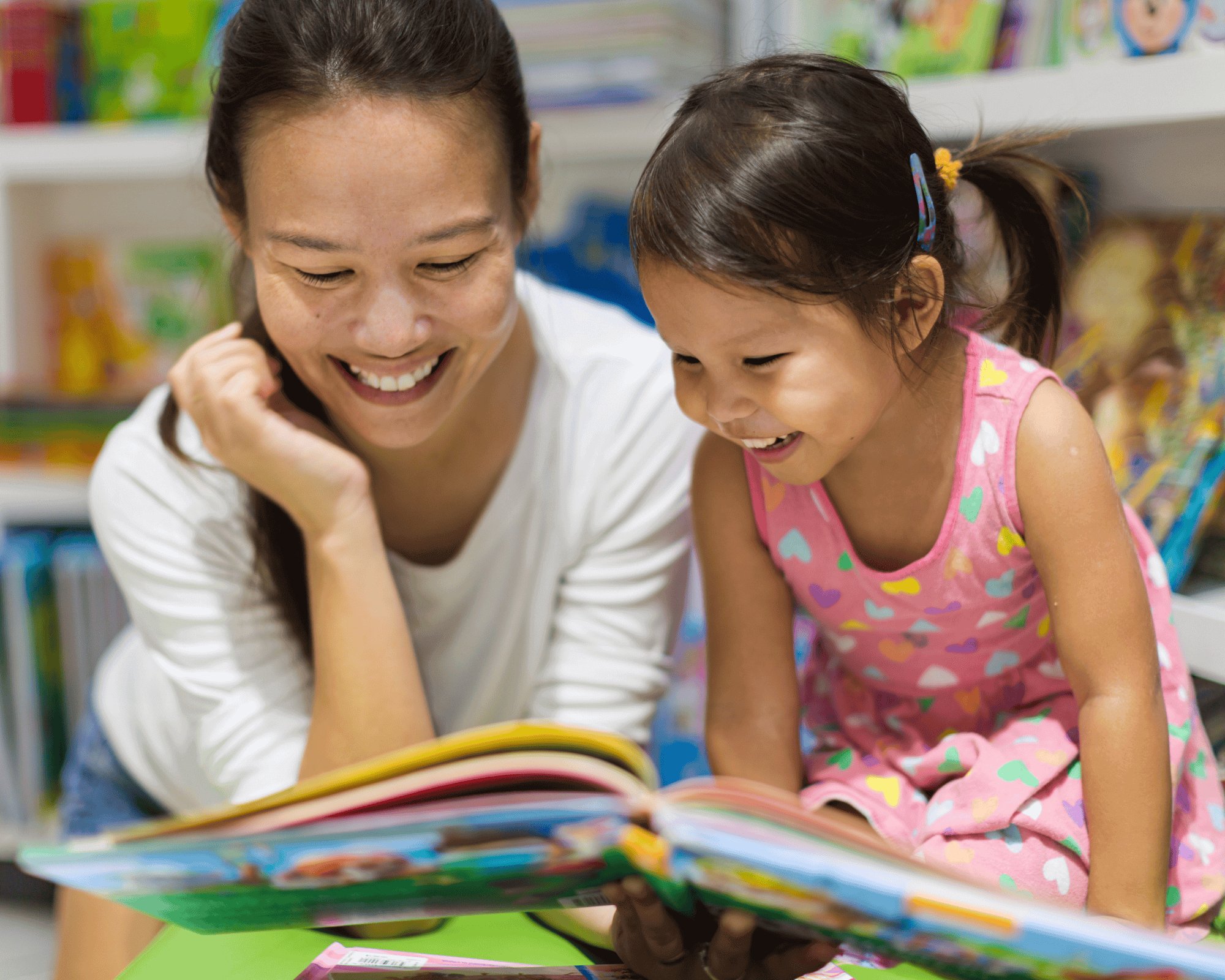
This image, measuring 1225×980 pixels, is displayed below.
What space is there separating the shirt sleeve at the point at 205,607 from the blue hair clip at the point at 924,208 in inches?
24.8

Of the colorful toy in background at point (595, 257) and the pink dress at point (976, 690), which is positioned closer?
the pink dress at point (976, 690)

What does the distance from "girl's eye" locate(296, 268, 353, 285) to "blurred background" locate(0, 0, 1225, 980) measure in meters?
0.31

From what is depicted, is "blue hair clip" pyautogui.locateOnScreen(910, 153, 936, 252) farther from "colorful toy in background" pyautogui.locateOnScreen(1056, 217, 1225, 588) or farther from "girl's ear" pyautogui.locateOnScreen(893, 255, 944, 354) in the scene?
"colorful toy in background" pyautogui.locateOnScreen(1056, 217, 1225, 588)

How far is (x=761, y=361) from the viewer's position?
2.41 ft

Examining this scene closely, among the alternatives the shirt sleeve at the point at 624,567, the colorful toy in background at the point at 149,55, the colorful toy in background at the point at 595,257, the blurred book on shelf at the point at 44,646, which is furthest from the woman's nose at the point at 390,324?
the colorful toy in background at the point at 149,55

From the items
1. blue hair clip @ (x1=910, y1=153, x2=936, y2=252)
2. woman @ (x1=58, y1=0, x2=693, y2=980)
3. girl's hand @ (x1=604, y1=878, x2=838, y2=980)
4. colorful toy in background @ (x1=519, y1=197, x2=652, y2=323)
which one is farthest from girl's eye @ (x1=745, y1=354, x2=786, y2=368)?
colorful toy in background @ (x1=519, y1=197, x2=652, y2=323)

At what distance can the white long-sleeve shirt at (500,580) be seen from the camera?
96 cm

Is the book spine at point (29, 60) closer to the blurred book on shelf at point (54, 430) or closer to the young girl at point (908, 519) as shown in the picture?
the blurred book on shelf at point (54, 430)

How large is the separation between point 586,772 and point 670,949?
0.16 metres

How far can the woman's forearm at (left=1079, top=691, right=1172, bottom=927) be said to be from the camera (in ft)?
2.36

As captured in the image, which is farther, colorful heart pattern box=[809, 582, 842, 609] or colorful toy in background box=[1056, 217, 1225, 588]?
colorful toy in background box=[1056, 217, 1225, 588]

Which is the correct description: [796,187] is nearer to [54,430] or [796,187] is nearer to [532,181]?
[532,181]

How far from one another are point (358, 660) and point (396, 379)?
228 mm

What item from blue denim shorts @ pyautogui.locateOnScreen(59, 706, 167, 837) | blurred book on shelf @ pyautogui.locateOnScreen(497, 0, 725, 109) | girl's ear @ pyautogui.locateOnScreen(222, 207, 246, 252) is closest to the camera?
girl's ear @ pyautogui.locateOnScreen(222, 207, 246, 252)
